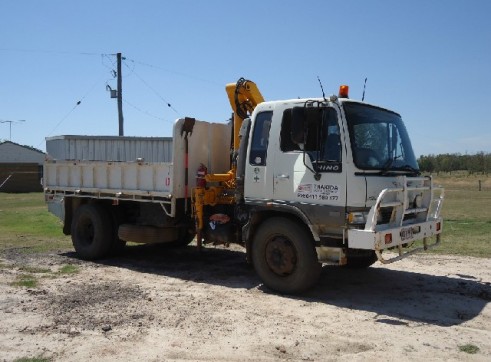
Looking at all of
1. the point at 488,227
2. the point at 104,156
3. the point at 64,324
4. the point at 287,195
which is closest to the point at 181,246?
the point at 104,156

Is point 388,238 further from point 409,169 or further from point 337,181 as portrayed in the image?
point 409,169

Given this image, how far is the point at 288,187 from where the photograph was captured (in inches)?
291

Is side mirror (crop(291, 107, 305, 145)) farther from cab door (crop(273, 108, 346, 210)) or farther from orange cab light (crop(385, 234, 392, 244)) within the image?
orange cab light (crop(385, 234, 392, 244))

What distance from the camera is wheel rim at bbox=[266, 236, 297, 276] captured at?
290 inches

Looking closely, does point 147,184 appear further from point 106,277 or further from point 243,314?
point 243,314

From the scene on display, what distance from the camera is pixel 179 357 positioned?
4996 millimetres

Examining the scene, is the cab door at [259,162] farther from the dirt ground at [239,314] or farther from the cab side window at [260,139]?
the dirt ground at [239,314]

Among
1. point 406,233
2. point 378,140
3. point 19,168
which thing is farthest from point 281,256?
point 19,168

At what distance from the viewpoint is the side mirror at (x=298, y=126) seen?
23.1 ft

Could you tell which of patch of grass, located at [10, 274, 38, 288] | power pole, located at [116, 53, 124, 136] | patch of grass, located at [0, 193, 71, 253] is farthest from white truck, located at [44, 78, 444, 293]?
power pole, located at [116, 53, 124, 136]

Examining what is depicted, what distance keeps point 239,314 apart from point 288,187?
1.95m

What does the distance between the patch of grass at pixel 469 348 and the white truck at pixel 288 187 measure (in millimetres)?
1505

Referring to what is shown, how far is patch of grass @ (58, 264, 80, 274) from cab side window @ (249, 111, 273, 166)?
396 centimetres

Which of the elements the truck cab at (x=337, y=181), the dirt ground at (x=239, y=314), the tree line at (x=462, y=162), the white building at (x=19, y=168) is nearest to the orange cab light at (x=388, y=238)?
the truck cab at (x=337, y=181)
